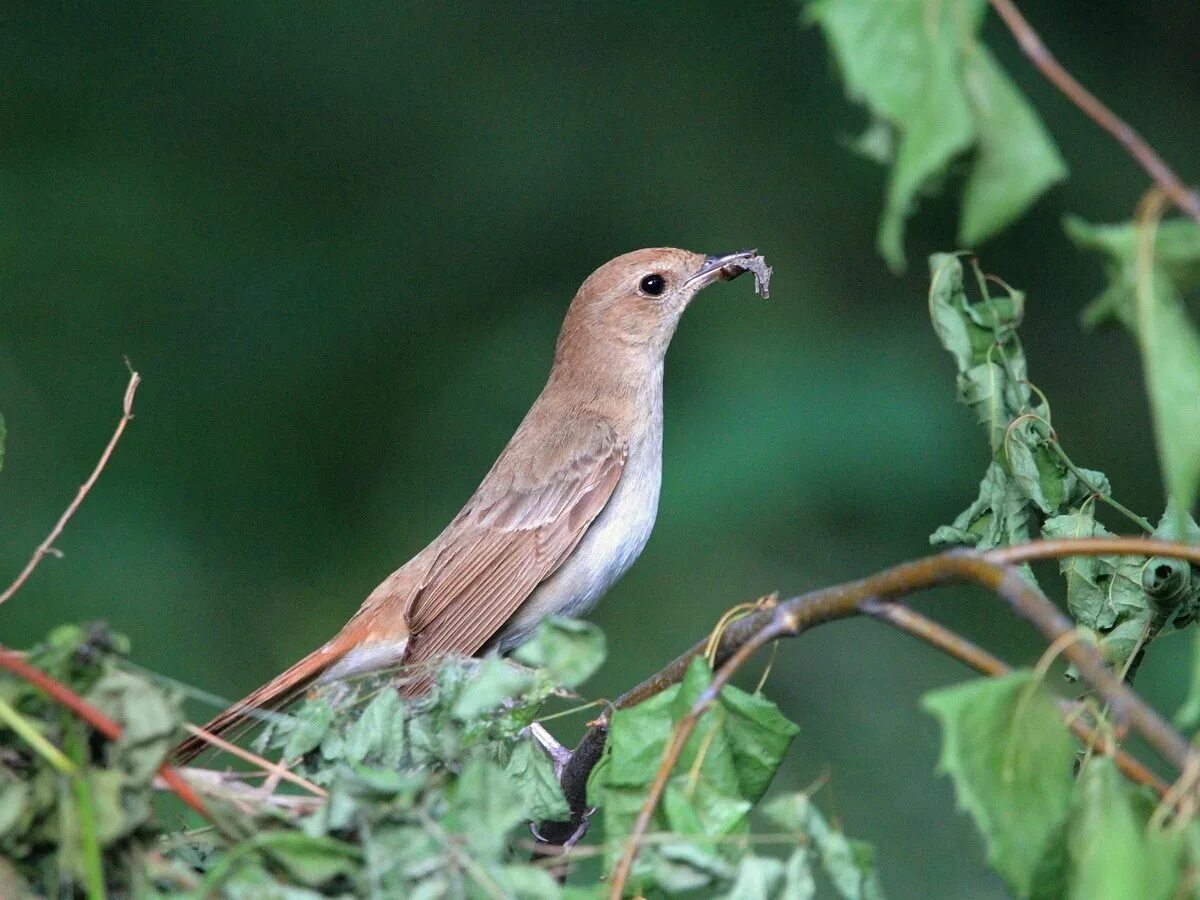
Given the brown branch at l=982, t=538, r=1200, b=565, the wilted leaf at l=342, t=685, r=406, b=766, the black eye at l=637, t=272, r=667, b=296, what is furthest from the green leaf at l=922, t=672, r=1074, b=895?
the black eye at l=637, t=272, r=667, b=296

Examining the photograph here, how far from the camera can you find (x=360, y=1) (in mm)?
6680

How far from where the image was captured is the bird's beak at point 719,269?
16.5ft

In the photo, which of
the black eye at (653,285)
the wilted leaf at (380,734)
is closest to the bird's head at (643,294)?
the black eye at (653,285)

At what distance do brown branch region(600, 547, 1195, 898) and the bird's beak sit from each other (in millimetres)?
3153

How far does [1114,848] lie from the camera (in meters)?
1.50

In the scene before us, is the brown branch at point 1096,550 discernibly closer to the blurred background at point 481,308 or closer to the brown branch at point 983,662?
the brown branch at point 983,662

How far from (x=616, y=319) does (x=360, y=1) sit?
2.41 metres

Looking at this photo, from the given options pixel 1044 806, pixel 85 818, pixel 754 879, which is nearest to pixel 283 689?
pixel 85 818

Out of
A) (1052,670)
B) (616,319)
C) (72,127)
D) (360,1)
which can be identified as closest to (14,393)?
(72,127)

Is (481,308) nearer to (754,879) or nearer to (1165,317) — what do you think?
(754,879)

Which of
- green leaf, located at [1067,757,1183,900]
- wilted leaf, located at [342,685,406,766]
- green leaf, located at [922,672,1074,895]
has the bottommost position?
green leaf, located at [1067,757,1183,900]

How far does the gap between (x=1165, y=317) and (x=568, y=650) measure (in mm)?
742

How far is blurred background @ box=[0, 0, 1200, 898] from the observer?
6.32 meters

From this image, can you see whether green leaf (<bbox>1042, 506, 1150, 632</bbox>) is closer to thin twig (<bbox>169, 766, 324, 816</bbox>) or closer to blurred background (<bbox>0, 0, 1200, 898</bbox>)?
thin twig (<bbox>169, 766, 324, 816</bbox>)
